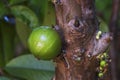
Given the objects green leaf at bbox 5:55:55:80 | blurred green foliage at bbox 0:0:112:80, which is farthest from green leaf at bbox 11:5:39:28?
green leaf at bbox 5:55:55:80

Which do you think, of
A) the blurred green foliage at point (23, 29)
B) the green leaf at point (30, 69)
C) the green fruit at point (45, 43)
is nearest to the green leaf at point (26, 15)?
the blurred green foliage at point (23, 29)

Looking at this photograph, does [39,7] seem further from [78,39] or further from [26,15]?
[78,39]

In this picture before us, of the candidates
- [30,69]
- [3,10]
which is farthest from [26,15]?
[30,69]

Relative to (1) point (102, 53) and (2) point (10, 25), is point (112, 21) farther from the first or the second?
(1) point (102, 53)

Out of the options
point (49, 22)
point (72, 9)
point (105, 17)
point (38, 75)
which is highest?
point (72, 9)

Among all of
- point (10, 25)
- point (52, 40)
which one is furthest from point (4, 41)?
point (52, 40)

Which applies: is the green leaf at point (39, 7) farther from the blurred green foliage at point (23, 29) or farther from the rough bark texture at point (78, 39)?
the rough bark texture at point (78, 39)
